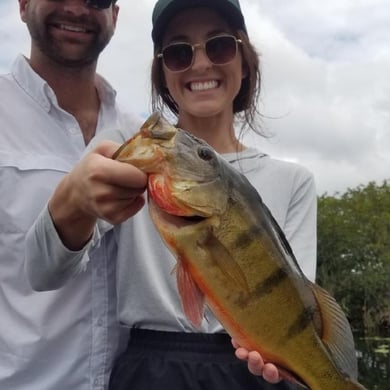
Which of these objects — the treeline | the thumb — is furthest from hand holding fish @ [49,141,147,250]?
the treeline

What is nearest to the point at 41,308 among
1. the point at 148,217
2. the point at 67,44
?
the point at 148,217

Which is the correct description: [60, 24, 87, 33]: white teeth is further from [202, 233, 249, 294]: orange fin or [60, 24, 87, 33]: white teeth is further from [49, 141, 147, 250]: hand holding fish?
[202, 233, 249, 294]: orange fin

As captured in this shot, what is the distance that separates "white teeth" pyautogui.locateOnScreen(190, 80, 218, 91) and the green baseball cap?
334 mm

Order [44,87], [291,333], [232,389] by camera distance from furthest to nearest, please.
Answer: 1. [44,87]
2. [232,389]
3. [291,333]

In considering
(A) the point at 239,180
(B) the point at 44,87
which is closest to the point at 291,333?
(A) the point at 239,180

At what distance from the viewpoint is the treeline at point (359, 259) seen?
5138 cm

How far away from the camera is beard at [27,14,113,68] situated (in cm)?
407

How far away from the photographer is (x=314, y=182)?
149 inches

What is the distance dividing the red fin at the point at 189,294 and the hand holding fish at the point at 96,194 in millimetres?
286

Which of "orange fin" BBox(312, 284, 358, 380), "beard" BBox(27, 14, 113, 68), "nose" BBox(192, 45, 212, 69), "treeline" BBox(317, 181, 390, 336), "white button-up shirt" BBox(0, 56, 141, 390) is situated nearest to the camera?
"orange fin" BBox(312, 284, 358, 380)

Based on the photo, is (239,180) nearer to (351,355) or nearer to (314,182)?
(351,355)

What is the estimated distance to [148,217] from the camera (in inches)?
134

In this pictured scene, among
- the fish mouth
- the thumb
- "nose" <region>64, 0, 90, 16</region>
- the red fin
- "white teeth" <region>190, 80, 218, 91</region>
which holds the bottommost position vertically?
the red fin

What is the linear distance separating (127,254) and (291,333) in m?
1.06
